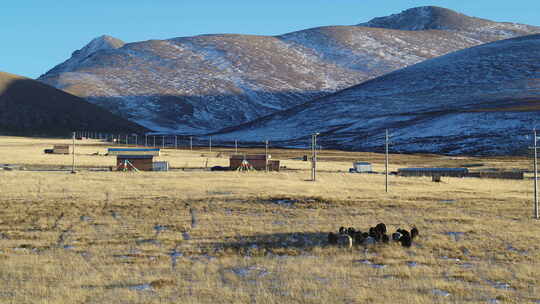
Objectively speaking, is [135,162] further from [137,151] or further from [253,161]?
[253,161]

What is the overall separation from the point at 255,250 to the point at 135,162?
53.0 meters

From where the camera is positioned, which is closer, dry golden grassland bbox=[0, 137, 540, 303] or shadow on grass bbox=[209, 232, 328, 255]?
dry golden grassland bbox=[0, 137, 540, 303]

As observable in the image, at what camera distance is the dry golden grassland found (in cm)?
1673

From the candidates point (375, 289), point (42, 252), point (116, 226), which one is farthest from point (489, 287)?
point (116, 226)

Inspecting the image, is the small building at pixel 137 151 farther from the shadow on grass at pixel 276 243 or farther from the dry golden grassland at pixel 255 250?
the shadow on grass at pixel 276 243

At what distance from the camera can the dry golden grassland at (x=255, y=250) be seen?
54.9ft

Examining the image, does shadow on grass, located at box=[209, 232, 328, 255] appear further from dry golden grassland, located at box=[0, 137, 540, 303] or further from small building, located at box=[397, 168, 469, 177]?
small building, located at box=[397, 168, 469, 177]

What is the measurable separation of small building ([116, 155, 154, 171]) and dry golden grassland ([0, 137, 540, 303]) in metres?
30.0

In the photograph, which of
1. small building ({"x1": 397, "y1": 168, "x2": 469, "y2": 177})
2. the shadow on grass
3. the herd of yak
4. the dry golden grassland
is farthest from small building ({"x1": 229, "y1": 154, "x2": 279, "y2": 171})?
the herd of yak

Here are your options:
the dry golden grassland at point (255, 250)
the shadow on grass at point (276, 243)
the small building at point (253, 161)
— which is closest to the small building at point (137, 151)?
the small building at point (253, 161)

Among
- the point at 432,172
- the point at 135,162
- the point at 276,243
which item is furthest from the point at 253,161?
the point at 276,243

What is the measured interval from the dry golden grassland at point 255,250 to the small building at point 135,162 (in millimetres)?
30048

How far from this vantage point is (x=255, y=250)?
74.4 ft

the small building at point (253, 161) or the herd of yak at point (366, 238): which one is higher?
the small building at point (253, 161)
